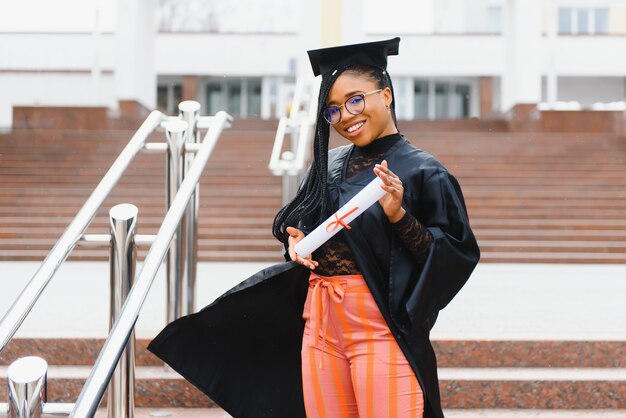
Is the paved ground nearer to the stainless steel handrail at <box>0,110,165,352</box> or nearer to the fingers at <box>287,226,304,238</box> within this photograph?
the stainless steel handrail at <box>0,110,165,352</box>

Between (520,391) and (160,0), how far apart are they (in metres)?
36.1

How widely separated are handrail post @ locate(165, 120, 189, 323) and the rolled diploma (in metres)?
1.64

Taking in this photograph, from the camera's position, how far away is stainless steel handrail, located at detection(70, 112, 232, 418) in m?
1.92

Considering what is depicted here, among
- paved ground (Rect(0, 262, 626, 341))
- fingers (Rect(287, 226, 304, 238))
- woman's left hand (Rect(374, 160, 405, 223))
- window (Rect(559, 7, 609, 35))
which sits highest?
window (Rect(559, 7, 609, 35))

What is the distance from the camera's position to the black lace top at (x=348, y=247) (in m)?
2.04

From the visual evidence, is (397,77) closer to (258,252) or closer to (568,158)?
(568,158)

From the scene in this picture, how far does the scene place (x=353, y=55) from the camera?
84.8 inches

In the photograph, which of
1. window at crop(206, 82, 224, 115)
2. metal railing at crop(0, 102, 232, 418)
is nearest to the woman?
metal railing at crop(0, 102, 232, 418)

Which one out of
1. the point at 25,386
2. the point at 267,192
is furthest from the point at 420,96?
the point at 25,386

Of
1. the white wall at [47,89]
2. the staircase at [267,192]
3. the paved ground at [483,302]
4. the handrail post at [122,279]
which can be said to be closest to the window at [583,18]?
the white wall at [47,89]

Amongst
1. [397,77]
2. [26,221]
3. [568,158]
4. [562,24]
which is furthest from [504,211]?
[562,24]

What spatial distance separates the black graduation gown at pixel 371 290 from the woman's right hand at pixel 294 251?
0.07 meters

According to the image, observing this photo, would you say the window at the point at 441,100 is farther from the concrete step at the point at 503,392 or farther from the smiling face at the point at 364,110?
the smiling face at the point at 364,110

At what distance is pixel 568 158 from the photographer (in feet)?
43.4
